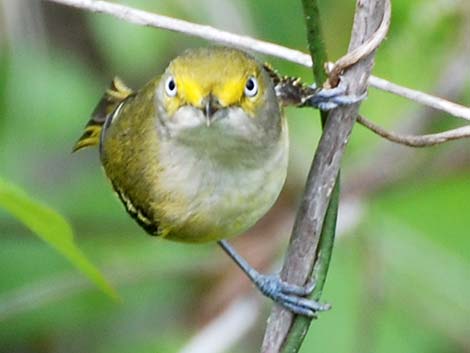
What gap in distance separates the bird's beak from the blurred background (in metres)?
1.15

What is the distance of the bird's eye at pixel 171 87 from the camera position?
217 cm

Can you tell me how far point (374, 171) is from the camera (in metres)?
3.54

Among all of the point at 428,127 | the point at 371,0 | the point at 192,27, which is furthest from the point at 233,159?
the point at 428,127

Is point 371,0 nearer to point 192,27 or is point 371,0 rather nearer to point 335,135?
point 335,135

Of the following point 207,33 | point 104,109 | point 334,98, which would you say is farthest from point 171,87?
point 104,109

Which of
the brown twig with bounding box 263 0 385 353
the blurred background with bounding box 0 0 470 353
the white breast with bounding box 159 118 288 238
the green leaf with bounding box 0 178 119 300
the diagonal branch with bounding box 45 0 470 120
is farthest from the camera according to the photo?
the blurred background with bounding box 0 0 470 353

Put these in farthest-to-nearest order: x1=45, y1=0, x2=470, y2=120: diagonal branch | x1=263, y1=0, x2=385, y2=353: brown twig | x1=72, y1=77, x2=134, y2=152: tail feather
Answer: x1=72, y1=77, x2=134, y2=152: tail feather < x1=45, y1=0, x2=470, y2=120: diagonal branch < x1=263, y1=0, x2=385, y2=353: brown twig

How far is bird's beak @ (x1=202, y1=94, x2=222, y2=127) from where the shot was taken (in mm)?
2064

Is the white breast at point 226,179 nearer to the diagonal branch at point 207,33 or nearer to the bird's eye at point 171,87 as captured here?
the bird's eye at point 171,87

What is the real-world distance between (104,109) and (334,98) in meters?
1.24

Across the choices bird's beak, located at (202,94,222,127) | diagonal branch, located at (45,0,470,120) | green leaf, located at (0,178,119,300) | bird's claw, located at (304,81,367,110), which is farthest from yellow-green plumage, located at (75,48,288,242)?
green leaf, located at (0,178,119,300)

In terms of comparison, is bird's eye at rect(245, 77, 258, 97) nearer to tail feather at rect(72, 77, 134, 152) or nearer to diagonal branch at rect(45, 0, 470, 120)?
diagonal branch at rect(45, 0, 470, 120)

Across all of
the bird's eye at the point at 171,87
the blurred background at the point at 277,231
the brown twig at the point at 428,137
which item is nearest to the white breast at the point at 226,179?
the bird's eye at the point at 171,87

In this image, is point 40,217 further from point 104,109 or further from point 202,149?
point 104,109
